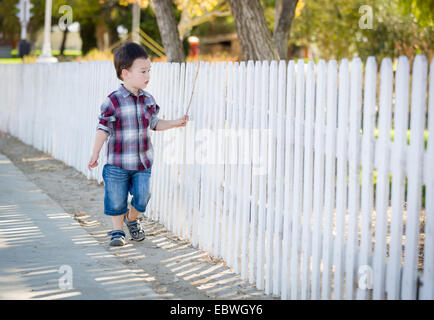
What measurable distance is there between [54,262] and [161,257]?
0.97 metres

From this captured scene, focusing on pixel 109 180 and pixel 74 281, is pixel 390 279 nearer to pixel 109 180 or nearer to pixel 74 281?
pixel 74 281

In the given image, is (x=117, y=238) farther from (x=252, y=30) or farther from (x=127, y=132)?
(x=252, y=30)

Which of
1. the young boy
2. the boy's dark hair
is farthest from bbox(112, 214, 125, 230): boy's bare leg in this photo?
the boy's dark hair

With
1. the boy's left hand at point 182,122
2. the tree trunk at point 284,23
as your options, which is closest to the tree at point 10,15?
the tree trunk at point 284,23

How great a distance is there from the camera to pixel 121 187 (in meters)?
5.88

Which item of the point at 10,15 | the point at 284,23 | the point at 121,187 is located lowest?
the point at 121,187

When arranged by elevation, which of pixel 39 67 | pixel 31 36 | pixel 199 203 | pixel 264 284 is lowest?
pixel 264 284

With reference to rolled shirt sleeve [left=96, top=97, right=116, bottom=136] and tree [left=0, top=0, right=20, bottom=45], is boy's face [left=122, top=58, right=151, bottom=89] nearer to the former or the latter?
rolled shirt sleeve [left=96, top=97, right=116, bottom=136]

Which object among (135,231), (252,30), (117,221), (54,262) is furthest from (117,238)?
(252,30)

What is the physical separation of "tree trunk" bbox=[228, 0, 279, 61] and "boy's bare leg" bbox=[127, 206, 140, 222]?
3.61 metres

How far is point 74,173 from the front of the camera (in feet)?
33.8

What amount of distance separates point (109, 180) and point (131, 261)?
757 mm

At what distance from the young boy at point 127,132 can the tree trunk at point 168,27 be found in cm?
538

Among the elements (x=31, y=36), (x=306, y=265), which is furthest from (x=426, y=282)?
(x=31, y=36)
